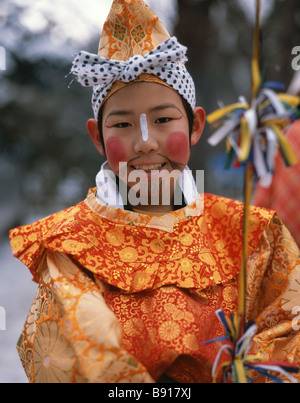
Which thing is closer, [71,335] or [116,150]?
[71,335]

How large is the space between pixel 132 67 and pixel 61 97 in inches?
149

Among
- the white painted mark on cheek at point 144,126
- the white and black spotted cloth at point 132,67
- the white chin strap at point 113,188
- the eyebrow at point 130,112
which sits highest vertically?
the white and black spotted cloth at point 132,67

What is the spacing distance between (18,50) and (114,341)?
382 centimetres

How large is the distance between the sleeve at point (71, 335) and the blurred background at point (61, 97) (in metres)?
1.55

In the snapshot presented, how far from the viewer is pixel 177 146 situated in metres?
1.53

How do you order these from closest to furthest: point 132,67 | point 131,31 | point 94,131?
point 132,67 → point 131,31 → point 94,131

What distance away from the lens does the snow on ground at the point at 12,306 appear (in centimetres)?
281

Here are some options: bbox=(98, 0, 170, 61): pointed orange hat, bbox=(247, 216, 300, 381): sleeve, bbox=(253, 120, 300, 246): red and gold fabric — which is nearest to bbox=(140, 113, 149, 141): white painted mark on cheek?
bbox=(98, 0, 170, 61): pointed orange hat

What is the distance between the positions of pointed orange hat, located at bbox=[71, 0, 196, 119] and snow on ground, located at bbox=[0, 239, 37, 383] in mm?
1316

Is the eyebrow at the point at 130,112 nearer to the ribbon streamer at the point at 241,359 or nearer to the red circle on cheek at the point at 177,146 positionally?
the red circle on cheek at the point at 177,146

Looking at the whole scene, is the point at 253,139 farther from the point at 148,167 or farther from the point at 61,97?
Result: the point at 61,97

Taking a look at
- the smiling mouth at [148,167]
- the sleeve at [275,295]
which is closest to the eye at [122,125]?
the smiling mouth at [148,167]

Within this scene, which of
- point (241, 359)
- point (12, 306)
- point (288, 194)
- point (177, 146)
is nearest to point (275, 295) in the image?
point (241, 359)

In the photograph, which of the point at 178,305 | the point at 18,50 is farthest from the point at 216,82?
the point at 178,305
